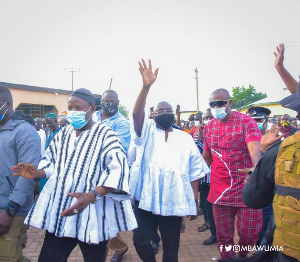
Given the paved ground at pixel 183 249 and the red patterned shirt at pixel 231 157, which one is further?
the paved ground at pixel 183 249

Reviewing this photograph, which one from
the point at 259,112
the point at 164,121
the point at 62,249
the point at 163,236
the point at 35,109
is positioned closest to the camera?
the point at 62,249

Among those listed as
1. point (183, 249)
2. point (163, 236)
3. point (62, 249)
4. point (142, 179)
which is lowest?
point (183, 249)

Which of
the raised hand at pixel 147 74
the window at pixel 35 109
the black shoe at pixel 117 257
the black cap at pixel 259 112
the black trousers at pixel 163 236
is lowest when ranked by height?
the black shoe at pixel 117 257

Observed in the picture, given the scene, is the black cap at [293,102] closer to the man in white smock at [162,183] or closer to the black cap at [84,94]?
the man in white smock at [162,183]

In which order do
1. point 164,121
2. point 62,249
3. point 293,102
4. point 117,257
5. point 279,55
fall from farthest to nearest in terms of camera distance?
point 117,257
point 164,121
point 279,55
point 62,249
point 293,102

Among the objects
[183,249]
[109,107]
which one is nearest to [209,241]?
[183,249]

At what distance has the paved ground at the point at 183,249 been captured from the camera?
466 centimetres

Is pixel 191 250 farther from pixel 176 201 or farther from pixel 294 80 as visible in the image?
pixel 294 80

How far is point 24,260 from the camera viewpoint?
3010 millimetres

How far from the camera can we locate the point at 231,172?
3.81 m

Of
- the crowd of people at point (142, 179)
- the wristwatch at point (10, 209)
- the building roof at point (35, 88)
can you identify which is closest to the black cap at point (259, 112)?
the crowd of people at point (142, 179)

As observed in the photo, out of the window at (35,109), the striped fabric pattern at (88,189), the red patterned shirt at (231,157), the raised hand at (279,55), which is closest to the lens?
the striped fabric pattern at (88,189)

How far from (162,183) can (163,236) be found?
55 centimetres

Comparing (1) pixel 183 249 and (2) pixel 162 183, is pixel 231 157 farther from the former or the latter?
(1) pixel 183 249
